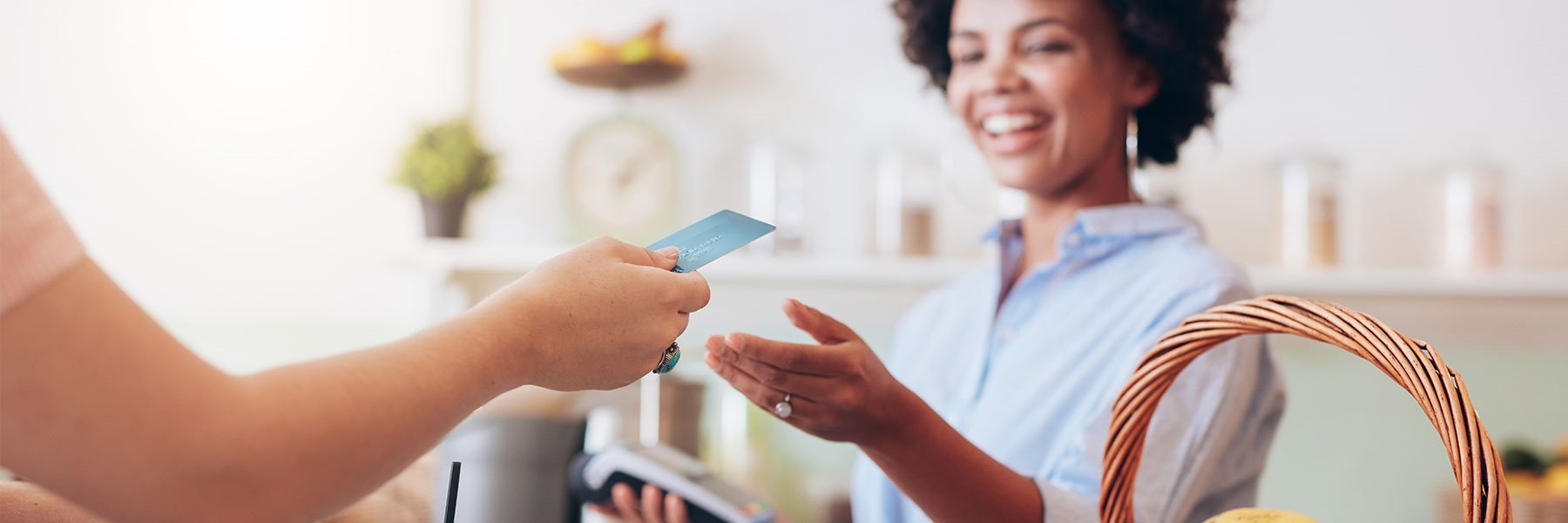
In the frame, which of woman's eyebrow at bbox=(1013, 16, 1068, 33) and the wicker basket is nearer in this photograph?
the wicker basket

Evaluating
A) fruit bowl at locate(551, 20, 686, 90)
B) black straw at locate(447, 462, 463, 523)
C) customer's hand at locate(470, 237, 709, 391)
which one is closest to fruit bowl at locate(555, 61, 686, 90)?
fruit bowl at locate(551, 20, 686, 90)

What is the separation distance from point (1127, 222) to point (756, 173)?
1068mm

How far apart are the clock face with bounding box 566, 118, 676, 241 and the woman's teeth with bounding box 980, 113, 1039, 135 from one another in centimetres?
113

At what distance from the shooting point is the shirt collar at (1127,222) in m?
1.03

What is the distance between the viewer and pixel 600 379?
0.55 m

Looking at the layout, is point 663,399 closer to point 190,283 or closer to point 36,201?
point 190,283

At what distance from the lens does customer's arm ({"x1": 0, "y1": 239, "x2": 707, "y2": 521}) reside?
0.37 metres

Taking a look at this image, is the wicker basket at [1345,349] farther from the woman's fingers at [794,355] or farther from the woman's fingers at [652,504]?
the woman's fingers at [652,504]

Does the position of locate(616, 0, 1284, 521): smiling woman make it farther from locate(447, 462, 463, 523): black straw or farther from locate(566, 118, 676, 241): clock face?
locate(566, 118, 676, 241): clock face

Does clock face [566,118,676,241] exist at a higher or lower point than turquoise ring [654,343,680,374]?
higher

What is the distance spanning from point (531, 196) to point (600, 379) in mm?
1746

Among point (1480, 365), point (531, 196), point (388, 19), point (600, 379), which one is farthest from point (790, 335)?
point (600, 379)

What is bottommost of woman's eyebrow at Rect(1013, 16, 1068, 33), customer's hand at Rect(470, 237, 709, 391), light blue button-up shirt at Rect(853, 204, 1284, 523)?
light blue button-up shirt at Rect(853, 204, 1284, 523)

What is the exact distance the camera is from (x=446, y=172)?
6.60 feet
